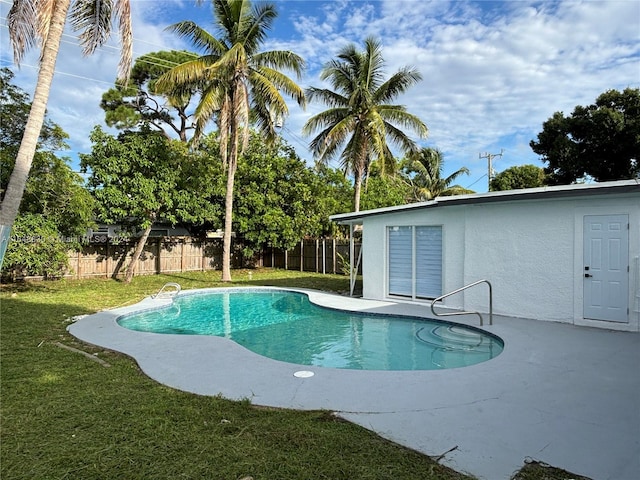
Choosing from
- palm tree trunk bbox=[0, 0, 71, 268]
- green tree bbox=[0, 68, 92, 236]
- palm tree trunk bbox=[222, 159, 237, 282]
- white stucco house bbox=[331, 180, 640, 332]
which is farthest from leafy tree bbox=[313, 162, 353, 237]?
palm tree trunk bbox=[0, 0, 71, 268]

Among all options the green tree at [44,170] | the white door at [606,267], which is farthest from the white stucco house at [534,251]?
the green tree at [44,170]

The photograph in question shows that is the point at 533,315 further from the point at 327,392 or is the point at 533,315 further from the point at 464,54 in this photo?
the point at 464,54

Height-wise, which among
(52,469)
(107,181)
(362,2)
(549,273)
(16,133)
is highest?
(362,2)

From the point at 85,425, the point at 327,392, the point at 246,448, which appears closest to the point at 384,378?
the point at 327,392

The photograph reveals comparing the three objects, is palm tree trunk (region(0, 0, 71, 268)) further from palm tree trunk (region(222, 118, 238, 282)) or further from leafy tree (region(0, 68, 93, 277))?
palm tree trunk (region(222, 118, 238, 282))

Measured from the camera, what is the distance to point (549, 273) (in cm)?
867

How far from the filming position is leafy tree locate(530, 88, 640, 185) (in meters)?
24.4

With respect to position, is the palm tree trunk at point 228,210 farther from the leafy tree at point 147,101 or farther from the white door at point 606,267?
the white door at point 606,267

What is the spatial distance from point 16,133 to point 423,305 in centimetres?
1344

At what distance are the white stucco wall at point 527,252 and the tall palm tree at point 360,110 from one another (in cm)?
807

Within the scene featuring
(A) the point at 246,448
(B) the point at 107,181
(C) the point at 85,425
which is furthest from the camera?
(B) the point at 107,181

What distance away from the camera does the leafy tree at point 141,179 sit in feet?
51.0

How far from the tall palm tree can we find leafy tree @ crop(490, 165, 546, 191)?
2024 cm

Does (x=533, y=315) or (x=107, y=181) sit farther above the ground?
(x=107, y=181)
